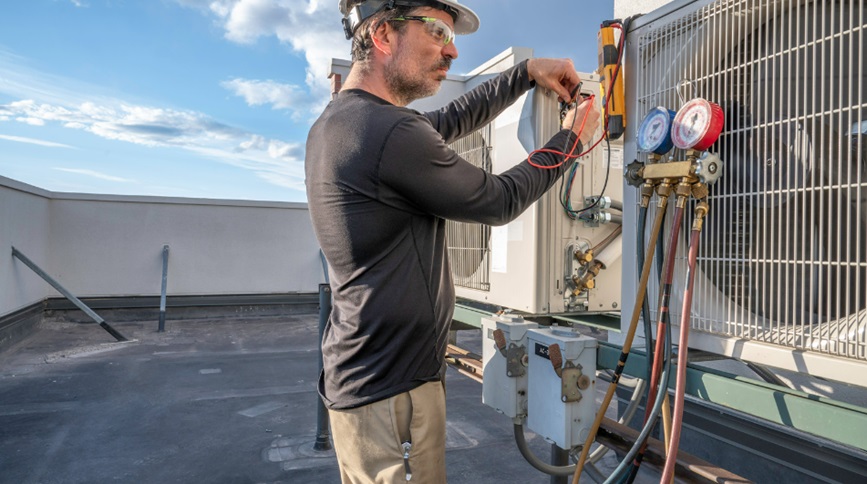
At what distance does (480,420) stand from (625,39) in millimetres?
2667

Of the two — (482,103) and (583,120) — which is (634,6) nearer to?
(482,103)

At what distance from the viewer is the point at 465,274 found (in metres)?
2.07

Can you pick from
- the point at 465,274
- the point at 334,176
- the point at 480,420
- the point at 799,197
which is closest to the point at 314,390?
the point at 480,420

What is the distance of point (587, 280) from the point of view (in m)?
1.62

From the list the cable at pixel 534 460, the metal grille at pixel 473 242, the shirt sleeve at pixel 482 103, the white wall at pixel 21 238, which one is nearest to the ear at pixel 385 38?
the shirt sleeve at pixel 482 103

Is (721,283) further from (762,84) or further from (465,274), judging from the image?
(465,274)

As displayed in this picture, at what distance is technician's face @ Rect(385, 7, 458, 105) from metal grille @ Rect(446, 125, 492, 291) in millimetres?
664

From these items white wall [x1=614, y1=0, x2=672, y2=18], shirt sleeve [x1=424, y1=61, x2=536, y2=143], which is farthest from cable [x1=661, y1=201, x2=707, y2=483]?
white wall [x1=614, y1=0, x2=672, y2=18]

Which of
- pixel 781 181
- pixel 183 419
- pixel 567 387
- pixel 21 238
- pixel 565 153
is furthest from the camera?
pixel 21 238

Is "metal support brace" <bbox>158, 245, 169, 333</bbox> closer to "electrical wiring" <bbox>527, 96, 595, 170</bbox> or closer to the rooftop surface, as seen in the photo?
the rooftop surface

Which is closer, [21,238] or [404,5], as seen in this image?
[404,5]

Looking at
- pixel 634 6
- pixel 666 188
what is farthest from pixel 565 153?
pixel 634 6

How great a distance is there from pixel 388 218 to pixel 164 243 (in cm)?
707

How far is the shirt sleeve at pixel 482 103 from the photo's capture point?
4.99ft
